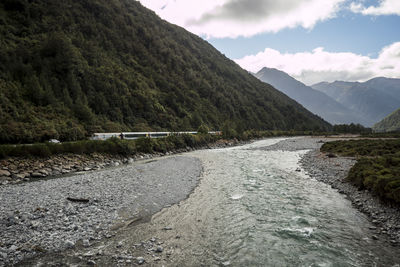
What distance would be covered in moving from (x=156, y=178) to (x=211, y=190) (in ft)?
16.2

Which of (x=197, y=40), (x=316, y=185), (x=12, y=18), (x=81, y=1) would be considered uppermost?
(x=197, y=40)

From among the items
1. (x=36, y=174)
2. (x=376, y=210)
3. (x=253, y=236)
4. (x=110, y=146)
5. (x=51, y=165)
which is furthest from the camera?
(x=110, y=146)

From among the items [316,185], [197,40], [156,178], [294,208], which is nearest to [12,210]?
[156,178]

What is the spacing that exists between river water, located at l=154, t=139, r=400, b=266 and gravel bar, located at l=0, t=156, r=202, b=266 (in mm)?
1582

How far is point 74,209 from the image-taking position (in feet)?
30.1

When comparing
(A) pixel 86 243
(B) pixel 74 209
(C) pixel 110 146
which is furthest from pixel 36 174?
(A) pixel 86 243

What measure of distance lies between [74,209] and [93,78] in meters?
51.9

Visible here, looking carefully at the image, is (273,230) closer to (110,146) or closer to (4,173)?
(4,173)

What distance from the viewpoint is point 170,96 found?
7906cm

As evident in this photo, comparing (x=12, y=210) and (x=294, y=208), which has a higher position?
(x=294, y=208)

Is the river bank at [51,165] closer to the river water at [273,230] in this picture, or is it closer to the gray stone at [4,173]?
the gray stone at [4,173]

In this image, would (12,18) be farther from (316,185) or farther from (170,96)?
(316,185)

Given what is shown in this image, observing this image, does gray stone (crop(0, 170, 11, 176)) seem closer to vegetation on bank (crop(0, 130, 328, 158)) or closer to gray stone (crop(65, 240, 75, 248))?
vegetation on bank (crop(0, 130, 328, 158))

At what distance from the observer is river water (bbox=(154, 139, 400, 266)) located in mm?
6184
